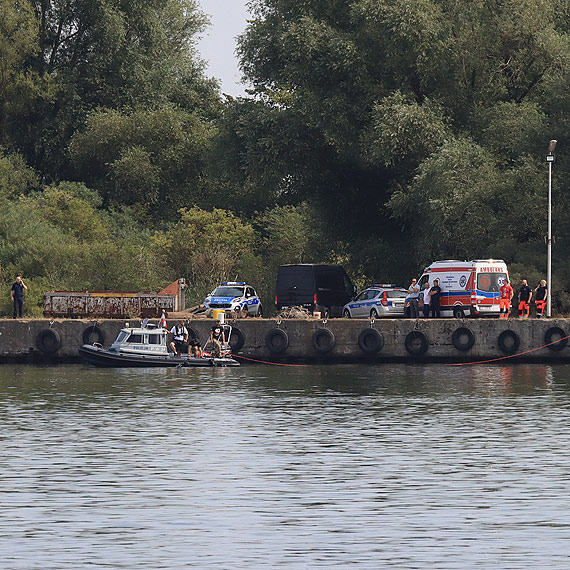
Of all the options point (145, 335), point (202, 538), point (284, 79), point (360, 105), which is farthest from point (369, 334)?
point (202, 538)

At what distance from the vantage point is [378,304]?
2250 inches

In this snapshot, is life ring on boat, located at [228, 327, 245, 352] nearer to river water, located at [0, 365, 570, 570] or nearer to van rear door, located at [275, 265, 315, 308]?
van rear door, located at [275, 265, 315, 308]

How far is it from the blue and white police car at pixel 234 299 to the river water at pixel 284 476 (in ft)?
46.4

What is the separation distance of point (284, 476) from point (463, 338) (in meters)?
28.6

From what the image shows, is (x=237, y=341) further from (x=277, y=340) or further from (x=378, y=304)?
(x=378, y=304)

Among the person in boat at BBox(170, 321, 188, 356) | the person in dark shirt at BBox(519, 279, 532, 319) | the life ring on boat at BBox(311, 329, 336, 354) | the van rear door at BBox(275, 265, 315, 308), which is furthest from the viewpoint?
the van rear door at BBox(275, 265, 315, 308)

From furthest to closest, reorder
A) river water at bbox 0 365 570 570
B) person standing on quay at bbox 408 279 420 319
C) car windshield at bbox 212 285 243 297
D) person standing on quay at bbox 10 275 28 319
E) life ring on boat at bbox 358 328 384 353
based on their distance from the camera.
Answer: car windshield at bbox 212 285 243 297 → person standing on quay at bbox 408 279 420 319 → person standing on quay at bbox 10 275 28 319 → life ring on boat at bbox 358 328 384 353 → river water at bbox 0 365 570 570

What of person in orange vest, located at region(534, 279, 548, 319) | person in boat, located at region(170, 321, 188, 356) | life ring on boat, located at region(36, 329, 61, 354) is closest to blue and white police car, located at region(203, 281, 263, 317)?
person in boat, located at region(170, 321, 188, 356)

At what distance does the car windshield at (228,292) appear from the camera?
5984cm

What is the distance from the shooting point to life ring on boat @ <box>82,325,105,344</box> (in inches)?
2114

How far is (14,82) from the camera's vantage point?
85312 mm

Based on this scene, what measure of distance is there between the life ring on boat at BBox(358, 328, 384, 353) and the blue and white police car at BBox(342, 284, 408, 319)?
3105mm

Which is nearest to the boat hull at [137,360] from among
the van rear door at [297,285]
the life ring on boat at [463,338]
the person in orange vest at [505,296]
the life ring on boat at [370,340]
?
the life ring on boat at [370,340]

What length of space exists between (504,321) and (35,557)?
121 ft
